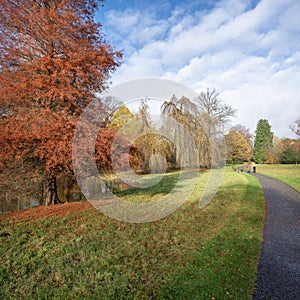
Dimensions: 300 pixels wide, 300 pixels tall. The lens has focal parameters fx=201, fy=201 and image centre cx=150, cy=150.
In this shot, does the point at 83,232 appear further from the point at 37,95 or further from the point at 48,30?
the point at 48,30

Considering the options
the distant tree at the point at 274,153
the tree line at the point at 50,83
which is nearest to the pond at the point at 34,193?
the tree line at the point at 50,83

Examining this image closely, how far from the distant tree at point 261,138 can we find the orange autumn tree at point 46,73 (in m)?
44.5

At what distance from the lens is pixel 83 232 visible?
4.85 m

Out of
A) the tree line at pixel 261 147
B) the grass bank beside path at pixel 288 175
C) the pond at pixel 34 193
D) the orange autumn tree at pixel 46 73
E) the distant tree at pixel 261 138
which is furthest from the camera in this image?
the distant tree at pixel 261 138

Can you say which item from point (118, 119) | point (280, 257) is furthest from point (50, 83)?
point (280, 257)

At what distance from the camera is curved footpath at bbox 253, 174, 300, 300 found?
9.25 feet

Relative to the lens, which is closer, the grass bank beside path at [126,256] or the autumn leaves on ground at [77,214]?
the grass bank beside path at [126,256]

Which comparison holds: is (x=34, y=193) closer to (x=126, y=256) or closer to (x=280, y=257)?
(x=126, y=256)

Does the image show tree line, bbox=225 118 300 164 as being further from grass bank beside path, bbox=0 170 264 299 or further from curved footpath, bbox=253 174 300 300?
grass bank beside path, bbox=0 170 264 299

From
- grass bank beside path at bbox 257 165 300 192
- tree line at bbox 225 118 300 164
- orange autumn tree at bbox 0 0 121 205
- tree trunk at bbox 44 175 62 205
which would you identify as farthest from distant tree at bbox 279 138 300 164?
tree trunk at bbox 44 175 62 205

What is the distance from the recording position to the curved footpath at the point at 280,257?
2.82m

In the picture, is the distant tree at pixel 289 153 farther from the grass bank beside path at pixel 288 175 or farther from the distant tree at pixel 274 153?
the grass bank beside path at pixel 288 175

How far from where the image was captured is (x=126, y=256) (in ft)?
12.4

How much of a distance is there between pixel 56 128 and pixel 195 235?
4.57m
